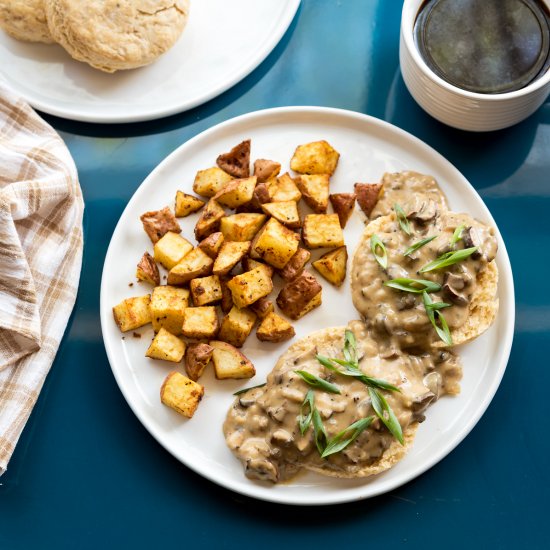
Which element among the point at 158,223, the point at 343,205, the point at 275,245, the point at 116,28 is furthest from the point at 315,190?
the point at 116,28

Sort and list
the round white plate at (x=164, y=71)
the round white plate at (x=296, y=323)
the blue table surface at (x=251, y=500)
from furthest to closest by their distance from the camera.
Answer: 1. the round white plate at (x=164, y=71)
2. the blue table surface at (x=251, y=500)
3. the round white plate at (x=296, y=323)

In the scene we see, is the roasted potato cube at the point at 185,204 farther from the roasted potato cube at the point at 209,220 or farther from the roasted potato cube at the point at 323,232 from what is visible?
the roasted potato cube at the point at 323,232

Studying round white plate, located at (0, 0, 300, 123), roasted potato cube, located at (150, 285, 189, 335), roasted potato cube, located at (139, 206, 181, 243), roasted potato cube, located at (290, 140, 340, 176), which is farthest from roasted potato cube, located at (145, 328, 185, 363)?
round white plate, located at (0, 0, 300, 123)

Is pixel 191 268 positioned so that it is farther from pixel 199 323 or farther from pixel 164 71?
pixel 164 71

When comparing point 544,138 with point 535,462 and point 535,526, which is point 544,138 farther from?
point 535,526

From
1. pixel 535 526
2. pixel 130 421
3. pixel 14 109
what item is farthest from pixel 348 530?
pixel 14 109

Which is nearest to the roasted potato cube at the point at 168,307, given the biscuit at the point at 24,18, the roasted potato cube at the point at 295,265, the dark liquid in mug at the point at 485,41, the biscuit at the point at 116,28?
the roasted potato cube at the point at 295,265
